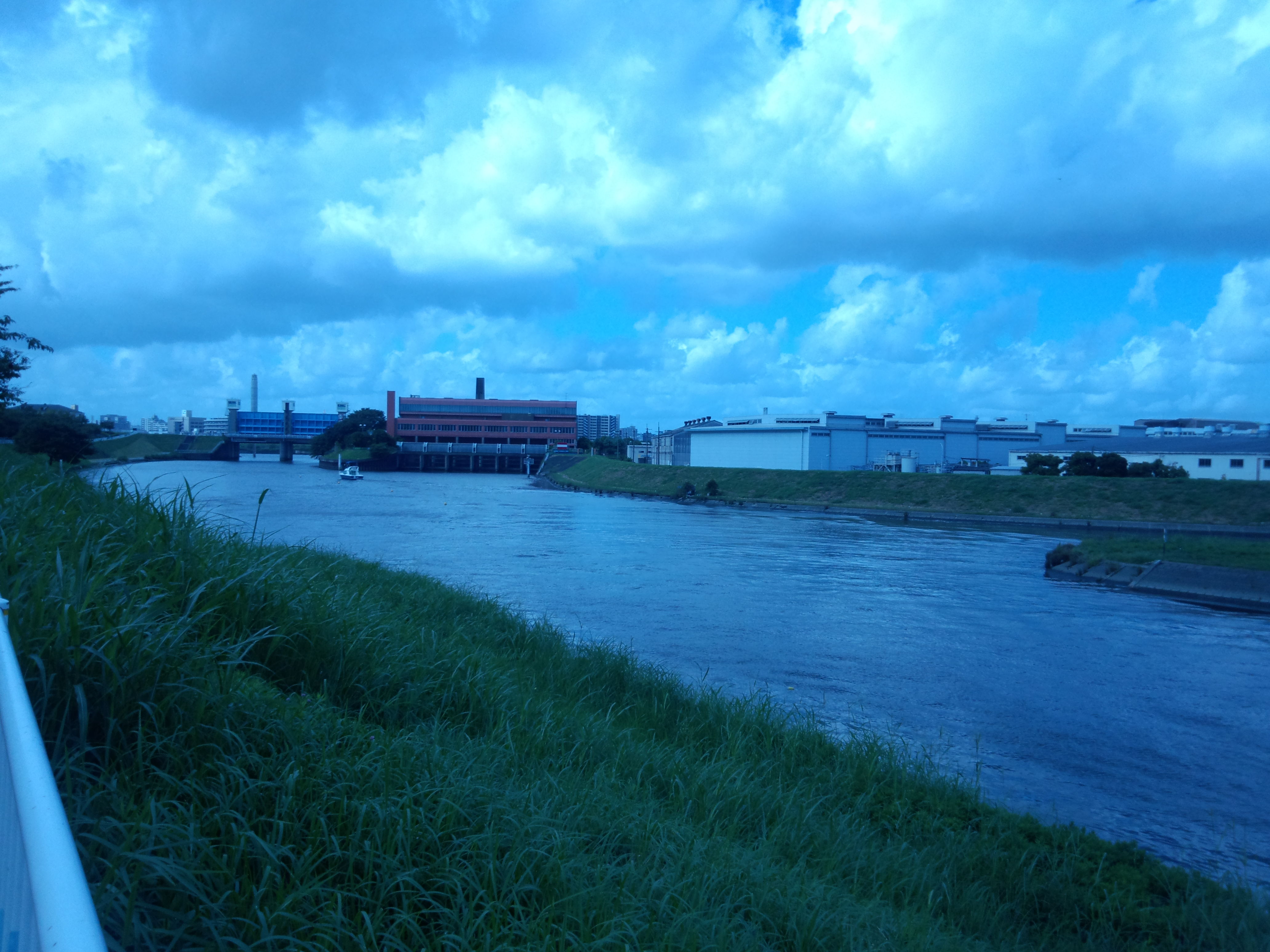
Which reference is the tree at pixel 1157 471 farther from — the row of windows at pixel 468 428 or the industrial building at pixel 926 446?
the row of windows at pixel 468 428

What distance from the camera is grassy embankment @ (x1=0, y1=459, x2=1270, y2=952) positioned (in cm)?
311

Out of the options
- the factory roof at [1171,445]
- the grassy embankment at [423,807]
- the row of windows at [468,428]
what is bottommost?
the grassy embankment at [423,807]

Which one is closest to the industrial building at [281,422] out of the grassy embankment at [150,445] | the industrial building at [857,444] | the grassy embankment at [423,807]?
the grassy embankment at [150,445]

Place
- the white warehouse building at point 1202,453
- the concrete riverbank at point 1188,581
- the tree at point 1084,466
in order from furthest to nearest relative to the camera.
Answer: the tree at point 1084,466
the white warehouse building at point 1202,453
the concrete riverbank at point 1188,581

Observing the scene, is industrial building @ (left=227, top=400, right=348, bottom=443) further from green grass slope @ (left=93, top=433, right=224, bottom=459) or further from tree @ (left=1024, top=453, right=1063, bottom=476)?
tree @ (left=1024, top=453, right=1063, bottom=476)

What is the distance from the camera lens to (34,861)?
130 cm

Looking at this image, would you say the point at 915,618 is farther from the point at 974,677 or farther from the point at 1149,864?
the point at 1149,864

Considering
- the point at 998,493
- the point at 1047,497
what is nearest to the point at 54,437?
the point at 998,493

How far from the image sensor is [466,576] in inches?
889

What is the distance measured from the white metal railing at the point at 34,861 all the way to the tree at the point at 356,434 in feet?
406

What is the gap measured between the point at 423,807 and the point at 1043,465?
233ft

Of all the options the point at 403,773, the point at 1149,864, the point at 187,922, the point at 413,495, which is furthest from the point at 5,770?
the point at 413,495

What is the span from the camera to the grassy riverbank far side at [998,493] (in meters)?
47.8

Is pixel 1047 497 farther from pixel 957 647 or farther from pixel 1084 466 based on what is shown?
pixel 957 647
